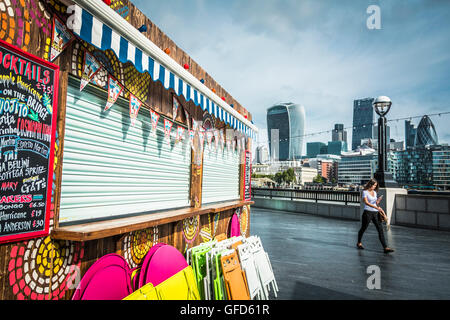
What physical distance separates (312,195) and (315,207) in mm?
942

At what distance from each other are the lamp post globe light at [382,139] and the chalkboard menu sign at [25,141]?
1149cm

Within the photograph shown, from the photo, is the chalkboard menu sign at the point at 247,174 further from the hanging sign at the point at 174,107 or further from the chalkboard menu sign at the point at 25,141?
the chalkboard menu sign at the point at 25,141

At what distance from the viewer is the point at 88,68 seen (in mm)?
2549

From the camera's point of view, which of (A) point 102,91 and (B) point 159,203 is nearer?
(A) point 102,91

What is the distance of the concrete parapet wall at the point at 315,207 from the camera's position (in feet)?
41.7

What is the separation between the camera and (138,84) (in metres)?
3.22

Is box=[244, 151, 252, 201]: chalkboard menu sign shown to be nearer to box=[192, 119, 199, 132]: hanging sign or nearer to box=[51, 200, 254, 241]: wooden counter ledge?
box=[192, 119, 199, 132]: hanging sign

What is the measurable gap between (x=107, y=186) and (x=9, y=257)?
116 centimetres

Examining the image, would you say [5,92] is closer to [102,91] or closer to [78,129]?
[78,129]

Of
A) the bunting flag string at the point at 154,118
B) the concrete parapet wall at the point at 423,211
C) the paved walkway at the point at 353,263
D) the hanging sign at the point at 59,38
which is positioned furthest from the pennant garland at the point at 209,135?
the concrete parapet wall at the point at 423,211

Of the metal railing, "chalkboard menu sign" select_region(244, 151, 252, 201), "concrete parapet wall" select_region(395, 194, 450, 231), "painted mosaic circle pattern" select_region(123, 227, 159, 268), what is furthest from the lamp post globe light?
"painted mosaic circle pattern" select_region(123, 227, 159, 268)

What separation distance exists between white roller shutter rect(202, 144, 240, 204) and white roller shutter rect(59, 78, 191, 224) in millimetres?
1222

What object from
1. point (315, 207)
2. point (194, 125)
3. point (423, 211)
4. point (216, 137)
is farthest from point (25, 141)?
point (315, 207)
